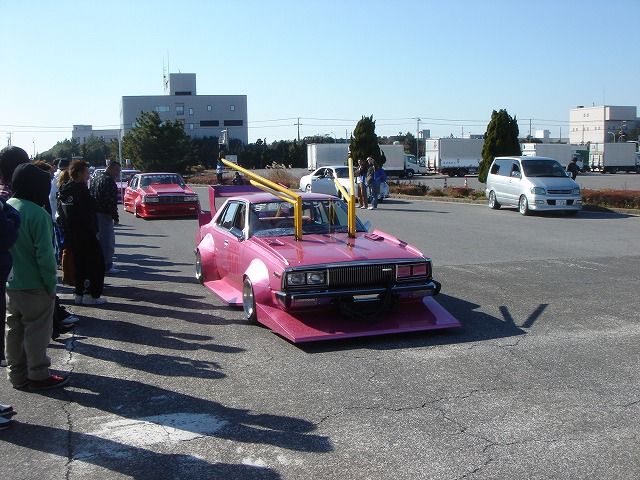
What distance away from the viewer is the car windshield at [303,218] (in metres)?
8.96

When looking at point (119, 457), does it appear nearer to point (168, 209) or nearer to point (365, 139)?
point (168, 209)

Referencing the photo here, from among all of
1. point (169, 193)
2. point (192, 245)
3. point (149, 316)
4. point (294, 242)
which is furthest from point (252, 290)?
point (169, 193)

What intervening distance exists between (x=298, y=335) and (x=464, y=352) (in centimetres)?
159

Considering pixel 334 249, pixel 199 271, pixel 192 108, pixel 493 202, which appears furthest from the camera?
pixel 192 108

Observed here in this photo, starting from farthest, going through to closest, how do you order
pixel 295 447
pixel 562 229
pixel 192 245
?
1. pixel 562 229
2. pixel 192 245
3. pixel 295 447

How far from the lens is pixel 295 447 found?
4793 millimetres

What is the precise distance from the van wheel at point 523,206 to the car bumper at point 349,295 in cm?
1496

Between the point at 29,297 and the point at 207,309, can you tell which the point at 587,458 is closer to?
Result: the point at 29,297

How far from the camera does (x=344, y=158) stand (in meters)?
60.7

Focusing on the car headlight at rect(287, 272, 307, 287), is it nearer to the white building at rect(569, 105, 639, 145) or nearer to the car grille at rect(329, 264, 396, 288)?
the car grille at rect(329, 264, 396, 288)

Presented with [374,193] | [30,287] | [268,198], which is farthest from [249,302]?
[374,193]

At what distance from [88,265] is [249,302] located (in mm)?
2318

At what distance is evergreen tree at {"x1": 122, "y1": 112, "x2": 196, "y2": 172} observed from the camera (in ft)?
209

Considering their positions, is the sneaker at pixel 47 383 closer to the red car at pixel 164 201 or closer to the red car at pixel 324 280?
the red car at pixel 324 280
